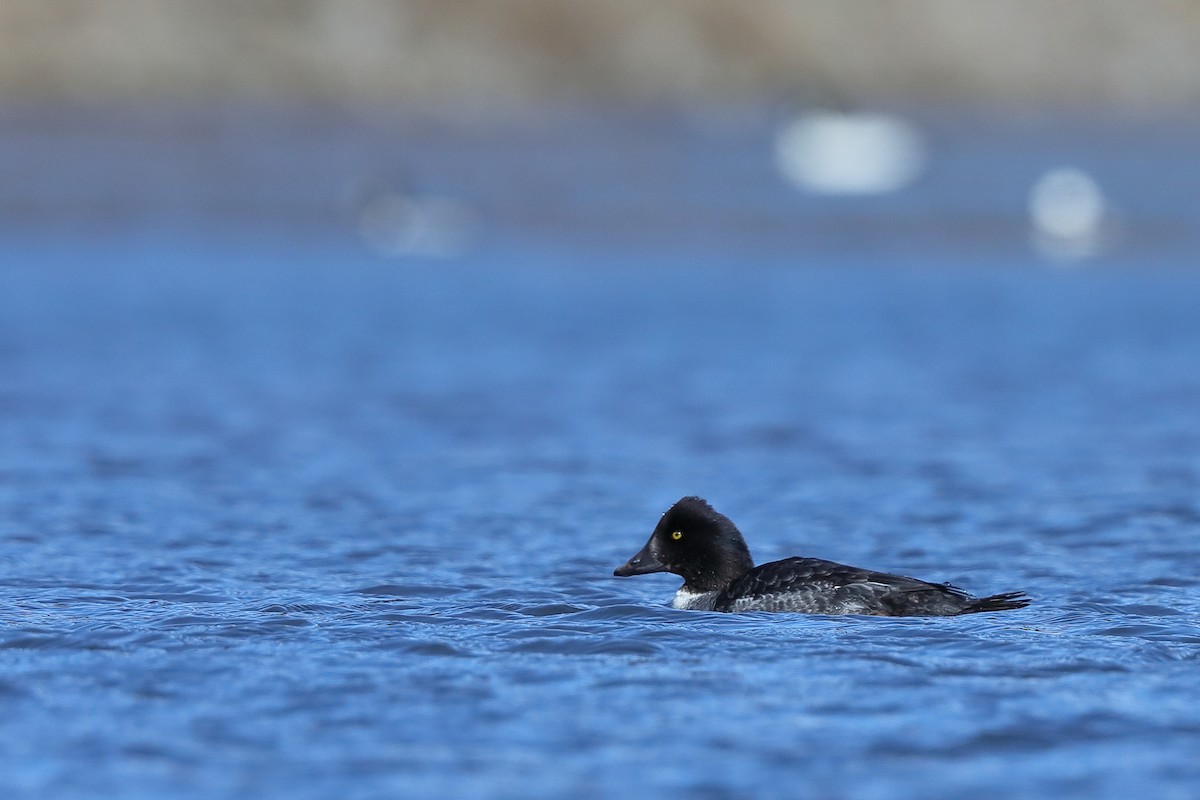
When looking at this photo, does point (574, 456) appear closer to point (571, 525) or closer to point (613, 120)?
point (571, 525)

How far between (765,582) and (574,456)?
17.6ft

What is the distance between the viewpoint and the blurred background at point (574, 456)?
671cm

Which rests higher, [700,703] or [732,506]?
[732,506]

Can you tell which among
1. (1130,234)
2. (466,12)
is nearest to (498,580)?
(1130,234)

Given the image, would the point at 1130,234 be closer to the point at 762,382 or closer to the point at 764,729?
the point at 762,382

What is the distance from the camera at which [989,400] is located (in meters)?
17.3

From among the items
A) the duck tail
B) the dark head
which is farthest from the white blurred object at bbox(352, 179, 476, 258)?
the duck tail

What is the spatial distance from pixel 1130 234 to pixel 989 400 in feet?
58.8

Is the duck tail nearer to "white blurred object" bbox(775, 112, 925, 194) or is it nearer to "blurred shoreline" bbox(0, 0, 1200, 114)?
"white blurred object" bbox(775, 112, 925, 194)

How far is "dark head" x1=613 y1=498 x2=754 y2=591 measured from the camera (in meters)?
9.45

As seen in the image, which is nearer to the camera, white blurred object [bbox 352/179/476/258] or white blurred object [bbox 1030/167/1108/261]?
white blurred object [bbox 1030/167/1108/261]

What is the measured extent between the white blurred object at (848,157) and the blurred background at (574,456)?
0.46 ft

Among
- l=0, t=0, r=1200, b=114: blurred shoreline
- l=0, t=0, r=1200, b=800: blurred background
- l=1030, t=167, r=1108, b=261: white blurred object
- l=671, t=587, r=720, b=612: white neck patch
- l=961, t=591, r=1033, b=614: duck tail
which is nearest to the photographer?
l=0, t=0, r=1200, b=800: blurred background

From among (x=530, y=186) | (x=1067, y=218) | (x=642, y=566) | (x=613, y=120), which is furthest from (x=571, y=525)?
(x=613, y=120)
